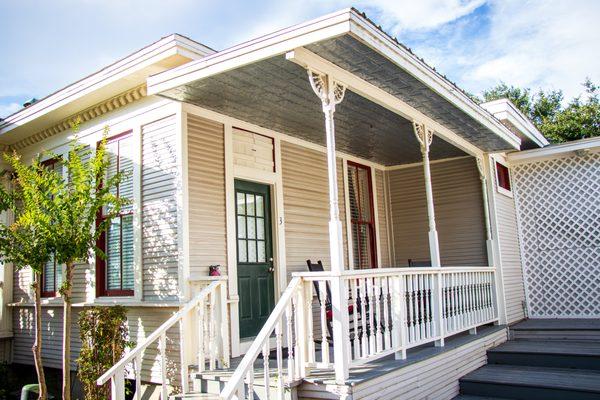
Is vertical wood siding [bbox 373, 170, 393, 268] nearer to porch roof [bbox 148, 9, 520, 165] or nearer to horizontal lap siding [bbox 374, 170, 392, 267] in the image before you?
Answer: horizontal lap siding [bbox 374, 170, 392, 267]

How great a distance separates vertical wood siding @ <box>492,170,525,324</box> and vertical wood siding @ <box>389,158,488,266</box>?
29 cm

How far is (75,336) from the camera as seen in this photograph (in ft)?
21.2

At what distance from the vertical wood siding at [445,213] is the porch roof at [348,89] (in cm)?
87

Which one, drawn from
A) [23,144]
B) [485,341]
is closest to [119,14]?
[23,144]

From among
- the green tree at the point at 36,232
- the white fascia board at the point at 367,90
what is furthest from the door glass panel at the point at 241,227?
the white fascia board at the point at 367,90

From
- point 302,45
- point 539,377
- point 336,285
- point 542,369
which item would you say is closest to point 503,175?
point 542,369

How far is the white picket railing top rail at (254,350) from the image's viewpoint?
11.3 ft

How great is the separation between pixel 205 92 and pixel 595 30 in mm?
18546

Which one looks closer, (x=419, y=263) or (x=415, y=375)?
(x=415, y=375)

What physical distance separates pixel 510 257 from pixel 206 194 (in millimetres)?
5039

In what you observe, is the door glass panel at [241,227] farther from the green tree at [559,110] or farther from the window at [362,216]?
the green tree at [559,110]

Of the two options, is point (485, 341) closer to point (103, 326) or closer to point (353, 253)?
point (353, 253)

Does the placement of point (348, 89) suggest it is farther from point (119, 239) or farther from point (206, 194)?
point (119, 239)

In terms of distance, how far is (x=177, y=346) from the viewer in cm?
520
